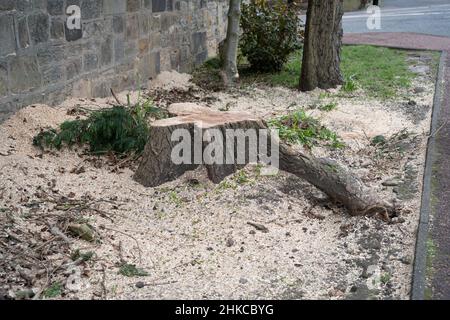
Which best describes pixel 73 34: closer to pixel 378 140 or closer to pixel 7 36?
pixel 7 36

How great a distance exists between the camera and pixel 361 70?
9.63 metres

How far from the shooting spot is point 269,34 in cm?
922

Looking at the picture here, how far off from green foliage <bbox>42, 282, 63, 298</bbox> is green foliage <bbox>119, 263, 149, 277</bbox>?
0.37m

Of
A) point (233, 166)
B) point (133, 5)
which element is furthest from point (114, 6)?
point (233, 166)

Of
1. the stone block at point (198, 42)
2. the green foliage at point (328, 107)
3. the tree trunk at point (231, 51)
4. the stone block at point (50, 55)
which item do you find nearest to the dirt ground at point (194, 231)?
the stone block at point (50, 55)

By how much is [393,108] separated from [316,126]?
1669 mm

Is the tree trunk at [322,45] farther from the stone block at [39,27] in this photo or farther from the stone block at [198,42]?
the stone block at [39,27]

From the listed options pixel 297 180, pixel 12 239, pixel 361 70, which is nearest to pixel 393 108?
pixel 361 70

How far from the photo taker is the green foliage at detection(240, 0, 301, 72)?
9.22 m

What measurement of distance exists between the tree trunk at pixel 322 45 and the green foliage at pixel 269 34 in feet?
3.03

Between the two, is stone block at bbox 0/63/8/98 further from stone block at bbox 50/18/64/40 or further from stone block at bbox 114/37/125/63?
stone block at bbox 114/37/125/63

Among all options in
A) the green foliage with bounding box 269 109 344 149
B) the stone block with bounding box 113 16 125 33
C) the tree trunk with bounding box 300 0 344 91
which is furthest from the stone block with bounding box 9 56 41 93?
the tree trunk with bounding box 300 0 344 91

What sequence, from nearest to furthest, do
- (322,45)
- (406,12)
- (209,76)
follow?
(322,45)
(209,76)
(406,12)

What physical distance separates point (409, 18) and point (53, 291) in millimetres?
16359
